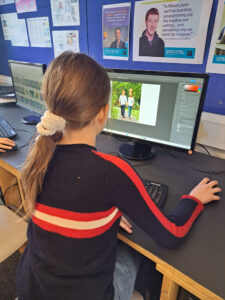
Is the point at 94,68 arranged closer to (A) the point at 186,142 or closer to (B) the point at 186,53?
(A) the point at 186,142

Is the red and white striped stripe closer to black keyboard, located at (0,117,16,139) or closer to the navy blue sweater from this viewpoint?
the navy blue sweater

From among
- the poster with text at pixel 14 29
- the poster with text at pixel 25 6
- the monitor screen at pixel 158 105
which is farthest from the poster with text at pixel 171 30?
the poster with text at pixel 14 29

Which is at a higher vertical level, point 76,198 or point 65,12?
point 65,12

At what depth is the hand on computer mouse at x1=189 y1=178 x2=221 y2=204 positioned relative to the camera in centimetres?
77

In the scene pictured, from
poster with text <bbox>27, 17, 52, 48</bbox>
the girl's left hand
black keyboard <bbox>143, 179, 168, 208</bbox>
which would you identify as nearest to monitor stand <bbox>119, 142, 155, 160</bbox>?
black keyboard <bbox>143, 179, 168, 208</bbox>

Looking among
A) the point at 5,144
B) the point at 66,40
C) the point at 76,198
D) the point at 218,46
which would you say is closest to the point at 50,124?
the point at 76,198

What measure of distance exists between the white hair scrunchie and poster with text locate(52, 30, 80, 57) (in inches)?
45.8

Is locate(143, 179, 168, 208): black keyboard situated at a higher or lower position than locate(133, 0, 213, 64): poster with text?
lower

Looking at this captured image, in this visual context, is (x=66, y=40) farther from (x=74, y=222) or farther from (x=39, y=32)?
(x=74, y=222)

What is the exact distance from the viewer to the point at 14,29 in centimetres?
203

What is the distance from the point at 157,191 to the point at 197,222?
0.17 m

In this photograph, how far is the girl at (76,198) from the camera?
0.58 metres

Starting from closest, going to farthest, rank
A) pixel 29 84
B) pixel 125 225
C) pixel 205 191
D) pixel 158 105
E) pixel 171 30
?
1. pixel 125 225
2. pixel 205 191
3. pixel 158 105
4. pixel 171 30
5. pixel 29 84

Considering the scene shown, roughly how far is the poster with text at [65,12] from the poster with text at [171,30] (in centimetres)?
50
